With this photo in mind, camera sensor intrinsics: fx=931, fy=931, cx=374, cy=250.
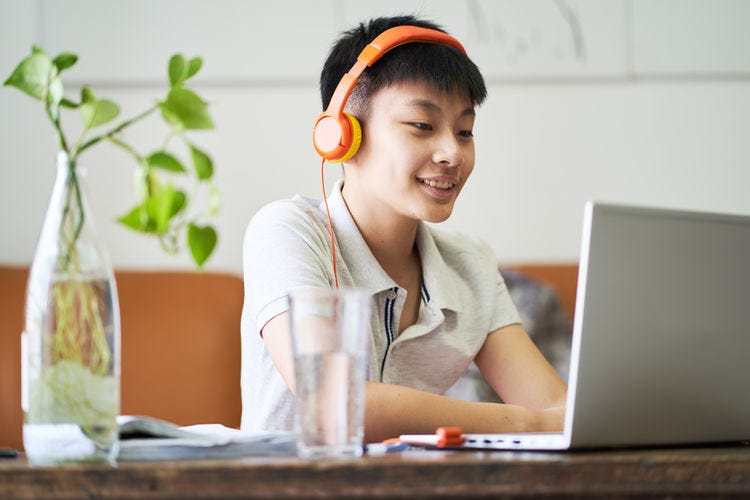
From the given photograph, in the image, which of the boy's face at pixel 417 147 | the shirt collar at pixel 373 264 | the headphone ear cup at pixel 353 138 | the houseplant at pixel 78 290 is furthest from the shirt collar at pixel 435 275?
the houseplant at pixel 78 290

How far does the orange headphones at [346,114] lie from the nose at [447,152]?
12 centimetres

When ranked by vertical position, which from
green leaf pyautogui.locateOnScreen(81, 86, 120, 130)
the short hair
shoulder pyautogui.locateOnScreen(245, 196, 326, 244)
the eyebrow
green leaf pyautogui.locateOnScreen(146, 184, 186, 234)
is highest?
the short hair

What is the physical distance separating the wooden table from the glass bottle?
0.21ft

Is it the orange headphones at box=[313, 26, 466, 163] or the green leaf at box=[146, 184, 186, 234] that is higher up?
the orange headphones at box=[313, 26, 466, 163]

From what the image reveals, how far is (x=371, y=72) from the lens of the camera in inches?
58.3

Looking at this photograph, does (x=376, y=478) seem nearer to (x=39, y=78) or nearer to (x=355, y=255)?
(x=39, y=78)

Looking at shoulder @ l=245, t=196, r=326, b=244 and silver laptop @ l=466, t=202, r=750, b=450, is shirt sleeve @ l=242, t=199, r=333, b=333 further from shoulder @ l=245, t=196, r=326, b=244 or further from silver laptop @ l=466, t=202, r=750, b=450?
silver laptop @ l=466, t=202, r=750, b=450

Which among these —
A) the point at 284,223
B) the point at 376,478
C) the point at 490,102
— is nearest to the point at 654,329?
the point at 376,478

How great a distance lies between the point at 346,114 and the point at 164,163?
704mm

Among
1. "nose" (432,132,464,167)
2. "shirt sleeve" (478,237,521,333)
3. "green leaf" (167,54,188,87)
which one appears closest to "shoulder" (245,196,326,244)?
"nose" (432,132,464,167)

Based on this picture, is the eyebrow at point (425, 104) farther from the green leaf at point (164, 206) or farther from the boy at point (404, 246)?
the green leaf at point (164, 206)

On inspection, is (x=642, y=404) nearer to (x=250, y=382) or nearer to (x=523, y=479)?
(x=523, y=479)

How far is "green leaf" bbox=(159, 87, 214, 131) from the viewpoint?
75cm

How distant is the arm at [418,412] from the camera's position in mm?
1025
